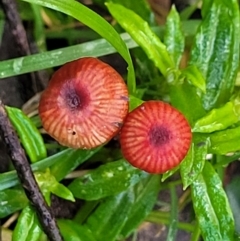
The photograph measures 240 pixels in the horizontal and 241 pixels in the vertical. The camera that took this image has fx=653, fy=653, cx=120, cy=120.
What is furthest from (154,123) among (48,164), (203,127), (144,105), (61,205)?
(61,205)

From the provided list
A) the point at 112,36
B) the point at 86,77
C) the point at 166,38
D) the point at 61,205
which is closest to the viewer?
the point at 86,77

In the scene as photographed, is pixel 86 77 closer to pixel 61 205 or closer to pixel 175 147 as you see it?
pixel 175 147

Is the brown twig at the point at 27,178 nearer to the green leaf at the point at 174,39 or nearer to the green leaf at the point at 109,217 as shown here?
the green leaf at the point at 109,217

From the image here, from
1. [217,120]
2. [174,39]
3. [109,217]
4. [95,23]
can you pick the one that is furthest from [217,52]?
[109,217]

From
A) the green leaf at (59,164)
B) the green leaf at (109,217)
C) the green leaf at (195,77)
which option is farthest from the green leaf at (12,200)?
the green leaf at (195,77)

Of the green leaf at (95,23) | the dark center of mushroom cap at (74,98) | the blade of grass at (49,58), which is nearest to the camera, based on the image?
the dark center of mushroom cap at (74,98)

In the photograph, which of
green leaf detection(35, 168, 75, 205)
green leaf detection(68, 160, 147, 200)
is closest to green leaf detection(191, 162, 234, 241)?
green leaf detection(68, 160, 147, 200)
